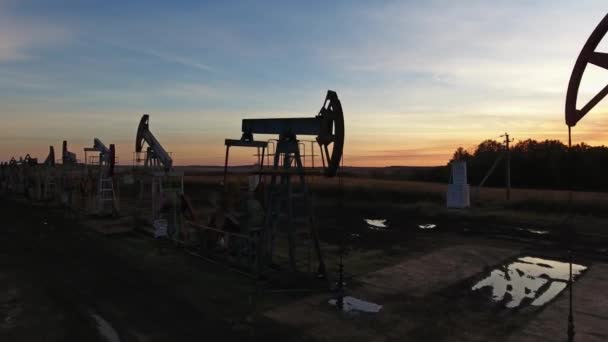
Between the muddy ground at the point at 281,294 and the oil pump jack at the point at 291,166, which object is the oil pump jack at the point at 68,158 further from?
the oil pump jack at the point at 291,166

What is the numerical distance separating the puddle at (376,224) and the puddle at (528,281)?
6820 millimetres

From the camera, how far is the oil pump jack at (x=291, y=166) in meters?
8.67

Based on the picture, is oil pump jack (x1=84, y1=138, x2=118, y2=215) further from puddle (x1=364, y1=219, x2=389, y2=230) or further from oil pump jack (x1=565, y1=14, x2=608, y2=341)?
oil pump jack (x1=565, y1=14, x2=608, y2=341)

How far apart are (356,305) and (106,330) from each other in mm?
4140

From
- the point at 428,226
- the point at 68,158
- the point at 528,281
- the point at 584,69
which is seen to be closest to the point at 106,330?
the point at 584,69

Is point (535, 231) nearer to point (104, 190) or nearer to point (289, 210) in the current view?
point (289, 210)

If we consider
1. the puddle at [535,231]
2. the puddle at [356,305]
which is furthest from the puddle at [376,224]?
the puddle at [356,305]

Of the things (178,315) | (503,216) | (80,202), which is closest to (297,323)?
(178,315)

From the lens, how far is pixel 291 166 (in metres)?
9.59

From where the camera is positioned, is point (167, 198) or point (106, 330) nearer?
point (106, 330)

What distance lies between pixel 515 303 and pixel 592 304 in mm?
1356

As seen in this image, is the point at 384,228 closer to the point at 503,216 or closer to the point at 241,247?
the point at 503,216

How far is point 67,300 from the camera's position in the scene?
27.5ft

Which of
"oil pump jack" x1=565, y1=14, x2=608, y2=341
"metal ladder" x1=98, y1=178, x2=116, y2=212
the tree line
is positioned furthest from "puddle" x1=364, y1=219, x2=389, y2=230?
the tree line
